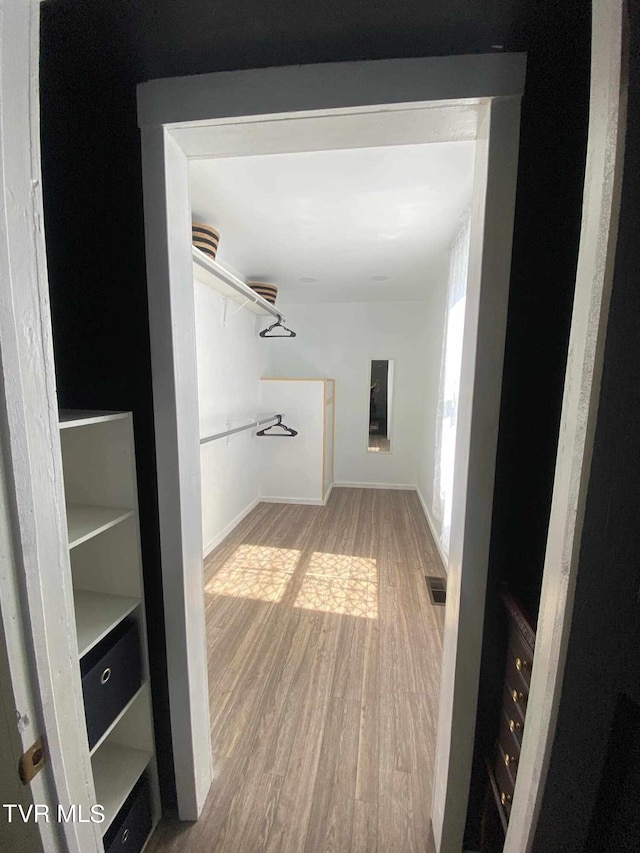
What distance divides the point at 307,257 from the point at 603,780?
125 inches

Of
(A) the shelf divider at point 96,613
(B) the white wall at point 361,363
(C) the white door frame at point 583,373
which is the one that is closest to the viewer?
(C) the white door frame at point 583,373

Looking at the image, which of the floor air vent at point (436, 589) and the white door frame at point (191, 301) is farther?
the floor air vent at point (436, 589)

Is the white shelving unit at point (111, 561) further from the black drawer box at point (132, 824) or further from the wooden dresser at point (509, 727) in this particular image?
the wooden dresser at point (509, 727)

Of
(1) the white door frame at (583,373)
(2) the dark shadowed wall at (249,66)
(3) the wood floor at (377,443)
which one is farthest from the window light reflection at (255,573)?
(3) the wood floor at (377,443)

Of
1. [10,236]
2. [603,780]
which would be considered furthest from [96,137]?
[603,780]

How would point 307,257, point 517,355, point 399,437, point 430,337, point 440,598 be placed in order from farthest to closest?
1. point 399,437
2. point 430,337
3. point 307,257
4. point 440,598
5. point 517,355

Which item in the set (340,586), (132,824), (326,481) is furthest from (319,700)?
(326,481)

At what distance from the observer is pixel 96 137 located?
904 mm

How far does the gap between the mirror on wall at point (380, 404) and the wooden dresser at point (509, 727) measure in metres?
3.89

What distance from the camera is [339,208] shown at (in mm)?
1997

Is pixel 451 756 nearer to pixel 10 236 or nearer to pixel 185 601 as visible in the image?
pixel 185 601

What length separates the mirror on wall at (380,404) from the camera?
462cm

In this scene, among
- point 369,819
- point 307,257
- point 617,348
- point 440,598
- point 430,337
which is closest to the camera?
point 617,348

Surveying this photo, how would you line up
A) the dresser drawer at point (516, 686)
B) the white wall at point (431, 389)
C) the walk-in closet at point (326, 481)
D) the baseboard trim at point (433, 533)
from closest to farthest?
the dresser drawer at point (516, 686)
the walk-in closet at point (326, 481)
the baseboard trim at point (433, 533)
the white wall at point (431, 389)
